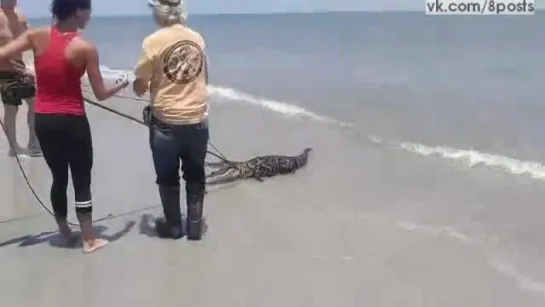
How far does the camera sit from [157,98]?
5066 millimetres

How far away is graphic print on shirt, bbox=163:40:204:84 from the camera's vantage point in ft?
16.1

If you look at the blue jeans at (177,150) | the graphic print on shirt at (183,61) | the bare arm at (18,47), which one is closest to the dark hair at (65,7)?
the bare arm at (18,47)

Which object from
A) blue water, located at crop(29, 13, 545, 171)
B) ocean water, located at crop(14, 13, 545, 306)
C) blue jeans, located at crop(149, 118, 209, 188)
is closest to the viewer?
blue jeans, located at crop(149, 118, 209, 188)

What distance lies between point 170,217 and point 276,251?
79 centimetres

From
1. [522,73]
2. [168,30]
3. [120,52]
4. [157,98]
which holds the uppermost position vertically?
[168,30]

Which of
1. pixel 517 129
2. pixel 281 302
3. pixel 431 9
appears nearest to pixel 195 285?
Result: pixel 281 302

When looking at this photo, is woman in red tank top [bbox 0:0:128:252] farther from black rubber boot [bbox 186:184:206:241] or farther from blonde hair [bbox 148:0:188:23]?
black rubber boot [bbox 186:184:206:241]

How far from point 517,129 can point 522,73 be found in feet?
26.9

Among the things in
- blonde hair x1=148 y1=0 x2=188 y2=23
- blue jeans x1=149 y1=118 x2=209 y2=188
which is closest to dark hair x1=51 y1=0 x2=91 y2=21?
blonde hair x1=148 y1=0 x2=188 y2=23

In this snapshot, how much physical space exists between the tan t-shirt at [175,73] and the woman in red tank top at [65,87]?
0.82ft

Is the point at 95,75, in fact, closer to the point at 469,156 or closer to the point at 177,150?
the point at 177,150

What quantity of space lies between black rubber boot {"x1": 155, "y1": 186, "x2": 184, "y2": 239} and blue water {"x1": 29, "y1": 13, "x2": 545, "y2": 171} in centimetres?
136

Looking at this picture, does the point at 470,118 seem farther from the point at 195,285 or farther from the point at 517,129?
the point at 195,285

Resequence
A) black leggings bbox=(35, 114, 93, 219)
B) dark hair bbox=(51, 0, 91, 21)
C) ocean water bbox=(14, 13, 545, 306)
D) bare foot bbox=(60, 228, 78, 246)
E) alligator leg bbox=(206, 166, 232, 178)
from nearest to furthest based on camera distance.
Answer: dark hair bbox=(51, 0, 91, 21), black leggings bbox=(35, 114, 93, 219), bare foot bbox=(60, 228, 78, 246), ocean water bbox=(14, 13, 545, 306), alligator leg bbox=(206, 166, 232, 178)
